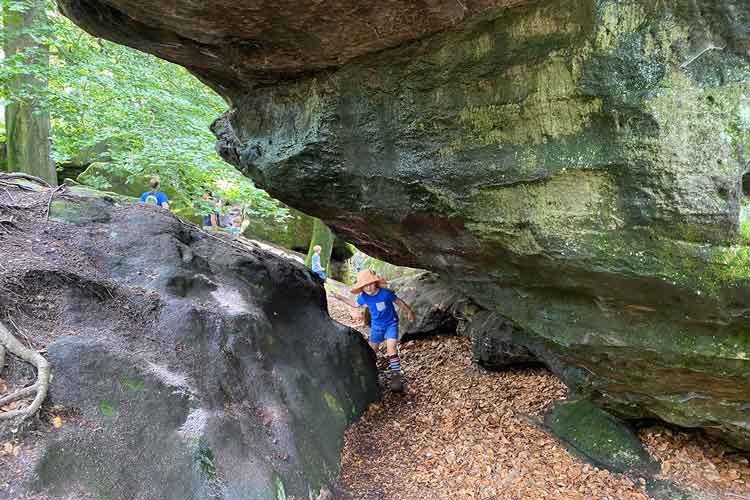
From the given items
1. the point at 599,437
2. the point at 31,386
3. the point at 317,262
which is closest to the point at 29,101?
the point at 317,262

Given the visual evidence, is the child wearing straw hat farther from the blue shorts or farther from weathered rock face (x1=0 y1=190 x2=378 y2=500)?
weathered rock face (x1=0 y1=190 x2=378 y2=500)

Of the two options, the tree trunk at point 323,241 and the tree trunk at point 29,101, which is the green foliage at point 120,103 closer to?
the tree trunk at point 29,101

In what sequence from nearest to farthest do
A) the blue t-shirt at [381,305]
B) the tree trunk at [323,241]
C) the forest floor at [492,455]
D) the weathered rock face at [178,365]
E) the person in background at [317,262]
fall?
the weathered rock face at [178,365] < the forest floor at [492,455] < the blue t-shirt at [381,305] < the person in background at [317,262] < the tree trunk at [323,241]

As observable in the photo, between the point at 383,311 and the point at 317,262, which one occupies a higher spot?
the point at 383,311

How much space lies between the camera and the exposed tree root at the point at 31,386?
10.8 ft

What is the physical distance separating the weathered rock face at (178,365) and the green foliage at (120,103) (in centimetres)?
451

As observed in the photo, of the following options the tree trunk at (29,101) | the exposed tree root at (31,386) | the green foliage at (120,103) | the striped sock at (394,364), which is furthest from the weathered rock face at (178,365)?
the tree trunk at (29,101)

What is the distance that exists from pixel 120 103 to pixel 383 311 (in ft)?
25.0

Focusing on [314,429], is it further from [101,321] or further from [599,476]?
[599,476]

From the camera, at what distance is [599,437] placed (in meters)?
5.66

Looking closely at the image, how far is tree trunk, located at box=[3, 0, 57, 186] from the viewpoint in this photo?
392 inches

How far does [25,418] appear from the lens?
3266 mm

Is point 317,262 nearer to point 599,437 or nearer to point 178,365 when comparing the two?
point 599,437

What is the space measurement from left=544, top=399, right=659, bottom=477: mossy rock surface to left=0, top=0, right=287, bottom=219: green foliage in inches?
335
